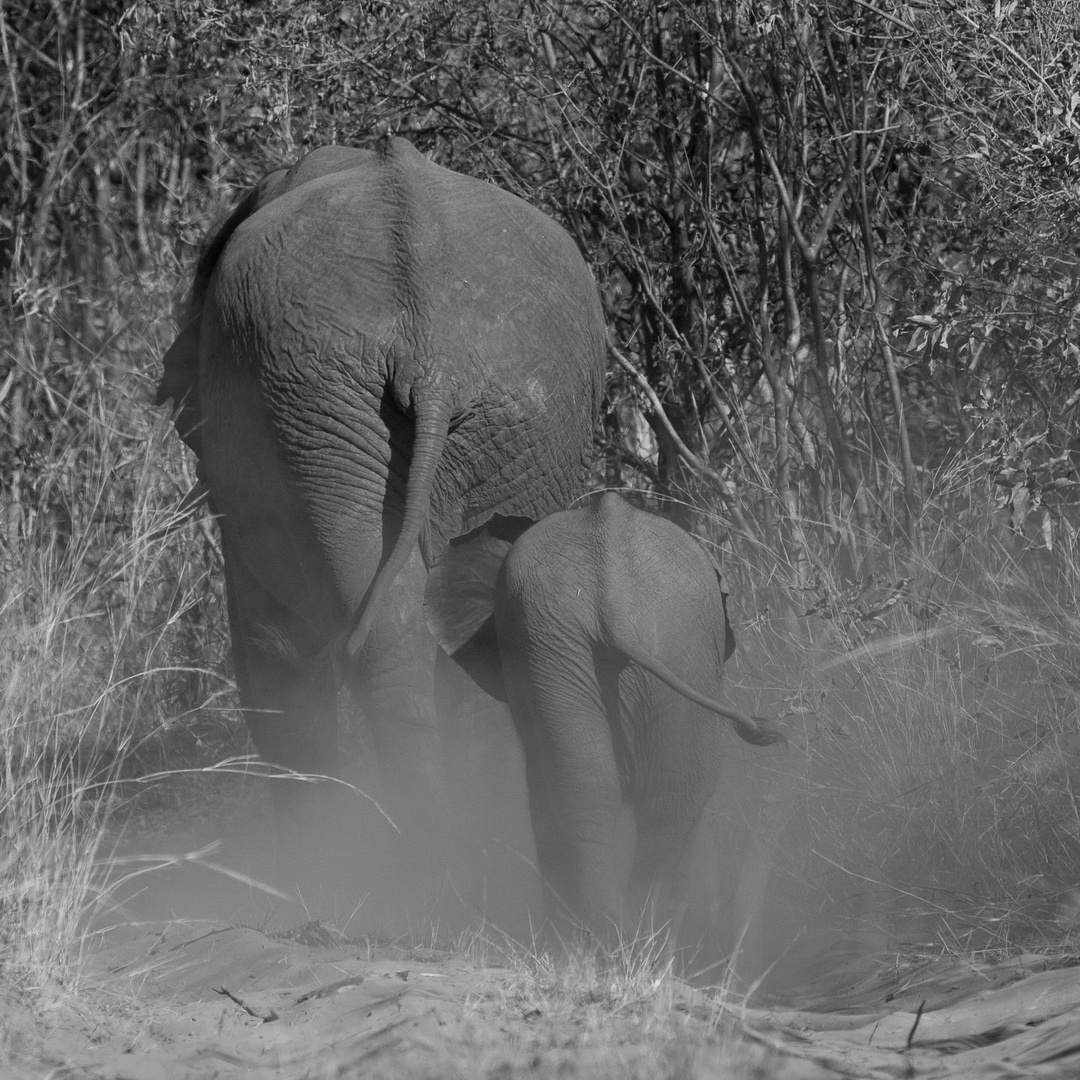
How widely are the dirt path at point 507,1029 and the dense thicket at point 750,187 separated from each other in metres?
2.51

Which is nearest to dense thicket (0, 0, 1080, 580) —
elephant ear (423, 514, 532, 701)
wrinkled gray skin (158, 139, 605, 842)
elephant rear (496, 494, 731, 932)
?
wrinkled gray skin (158, 139, 605, 842)

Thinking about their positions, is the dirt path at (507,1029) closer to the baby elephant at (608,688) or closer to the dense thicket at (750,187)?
the baby elephant at (608,688)

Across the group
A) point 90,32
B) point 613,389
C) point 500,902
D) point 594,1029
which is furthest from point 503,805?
point 90,32

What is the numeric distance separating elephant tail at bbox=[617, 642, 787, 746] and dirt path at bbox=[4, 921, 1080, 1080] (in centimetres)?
61

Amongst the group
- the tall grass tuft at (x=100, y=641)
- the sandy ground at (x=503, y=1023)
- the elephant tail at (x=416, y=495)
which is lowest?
the tall grass tuft at (x=100, y=641)

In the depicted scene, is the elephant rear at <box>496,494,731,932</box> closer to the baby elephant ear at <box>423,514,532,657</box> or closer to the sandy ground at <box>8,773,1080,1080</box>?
the baby elephant ear at <box>423,514,532,657</box>

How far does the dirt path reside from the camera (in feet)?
9.54

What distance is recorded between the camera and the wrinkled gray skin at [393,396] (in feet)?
13.9

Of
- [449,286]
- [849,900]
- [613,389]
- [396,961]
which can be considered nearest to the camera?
[396,961]

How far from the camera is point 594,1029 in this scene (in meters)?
3.03

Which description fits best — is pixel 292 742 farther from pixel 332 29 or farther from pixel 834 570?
pixel 332 29

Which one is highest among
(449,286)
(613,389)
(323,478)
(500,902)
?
(449,286)

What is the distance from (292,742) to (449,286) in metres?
1.76

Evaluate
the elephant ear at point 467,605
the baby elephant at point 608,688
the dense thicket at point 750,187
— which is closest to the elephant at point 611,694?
the baby elephant at point 608,688
